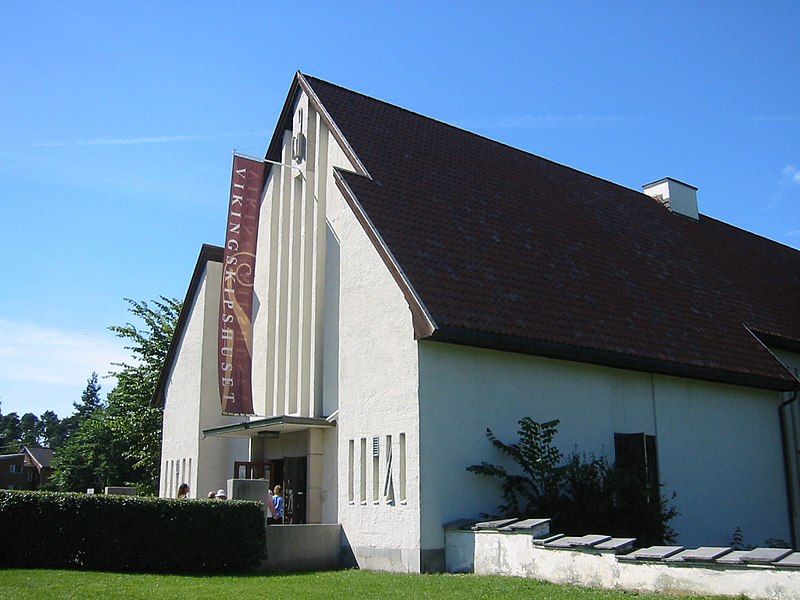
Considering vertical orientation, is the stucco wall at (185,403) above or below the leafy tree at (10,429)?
below

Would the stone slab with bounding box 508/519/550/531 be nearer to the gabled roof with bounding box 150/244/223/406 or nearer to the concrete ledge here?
the concrete ledge

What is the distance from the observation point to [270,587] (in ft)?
40.9

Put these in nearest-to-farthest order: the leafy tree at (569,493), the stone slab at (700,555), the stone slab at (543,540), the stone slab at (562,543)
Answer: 1. the stone slab at (700,555)
2. the stone slab at (562,543)
3. the stone slab at (543,540)
4. the leafy tree at (569,493)

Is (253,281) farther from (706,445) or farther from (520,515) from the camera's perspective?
(706,445)

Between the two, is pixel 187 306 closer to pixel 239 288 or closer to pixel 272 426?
pixel 239 288

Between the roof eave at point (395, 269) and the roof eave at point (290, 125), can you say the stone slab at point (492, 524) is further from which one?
the roof eave at point (290, 125)

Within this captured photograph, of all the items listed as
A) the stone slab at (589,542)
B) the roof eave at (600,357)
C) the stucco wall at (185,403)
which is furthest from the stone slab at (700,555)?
the stucco wall at (185,403)

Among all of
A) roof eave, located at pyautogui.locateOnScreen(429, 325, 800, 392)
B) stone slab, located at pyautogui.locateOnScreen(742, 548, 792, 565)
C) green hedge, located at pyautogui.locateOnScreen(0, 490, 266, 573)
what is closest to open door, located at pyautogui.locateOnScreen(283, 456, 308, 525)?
green hedge, located at pyautogui.locateOnScreen(0, 490, 266, 573)

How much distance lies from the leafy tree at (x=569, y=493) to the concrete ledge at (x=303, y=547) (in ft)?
11.1

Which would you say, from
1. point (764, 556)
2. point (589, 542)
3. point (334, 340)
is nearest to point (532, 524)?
point (589, 542)

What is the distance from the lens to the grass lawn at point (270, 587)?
1096 cm

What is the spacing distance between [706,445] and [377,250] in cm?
918

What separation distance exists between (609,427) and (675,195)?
47.3 ft

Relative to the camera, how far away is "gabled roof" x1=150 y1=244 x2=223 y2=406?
25188mm
